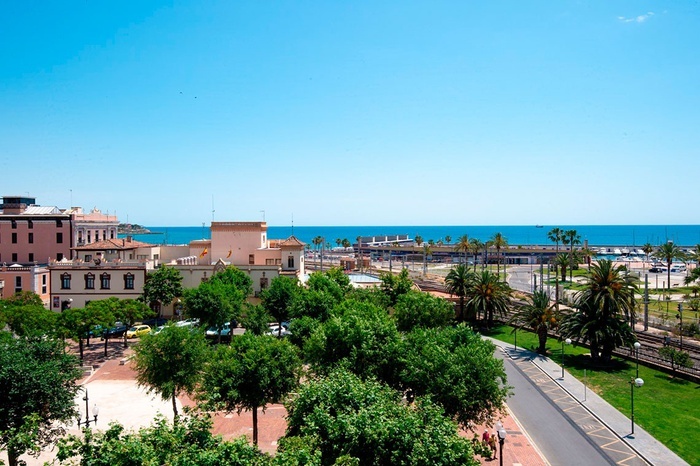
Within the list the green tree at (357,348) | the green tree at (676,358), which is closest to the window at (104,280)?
the green tree at (357,348)

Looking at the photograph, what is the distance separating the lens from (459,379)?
23.2 metres

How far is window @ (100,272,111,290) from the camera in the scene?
182 ft

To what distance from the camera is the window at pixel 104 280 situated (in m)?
55.6

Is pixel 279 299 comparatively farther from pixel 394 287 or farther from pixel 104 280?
pixel 104 280

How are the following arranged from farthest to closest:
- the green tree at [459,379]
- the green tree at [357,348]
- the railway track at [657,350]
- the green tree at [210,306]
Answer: the green tree at [210,306] → the railway track at [657,350] → the green tree at [357,348] → the green tree at [459,379]

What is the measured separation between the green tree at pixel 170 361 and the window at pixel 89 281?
105ft

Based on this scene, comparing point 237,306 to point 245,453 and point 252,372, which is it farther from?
point 245,453

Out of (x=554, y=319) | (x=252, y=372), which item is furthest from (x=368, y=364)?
(x=554, y=319)

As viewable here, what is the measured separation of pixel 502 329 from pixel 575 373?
16235mm

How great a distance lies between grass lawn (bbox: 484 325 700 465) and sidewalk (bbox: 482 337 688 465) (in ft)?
1.71

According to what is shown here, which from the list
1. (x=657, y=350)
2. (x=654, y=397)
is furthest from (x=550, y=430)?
(x=657, y=350)

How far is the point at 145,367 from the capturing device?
1096 inches

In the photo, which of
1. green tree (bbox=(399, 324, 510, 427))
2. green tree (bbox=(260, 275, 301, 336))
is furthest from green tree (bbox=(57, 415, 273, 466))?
green tree (bbox=(260, 275, 301, 336))

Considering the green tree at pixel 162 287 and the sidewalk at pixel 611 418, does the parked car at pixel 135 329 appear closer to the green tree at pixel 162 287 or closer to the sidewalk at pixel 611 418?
the green tree at pixel 162 287
